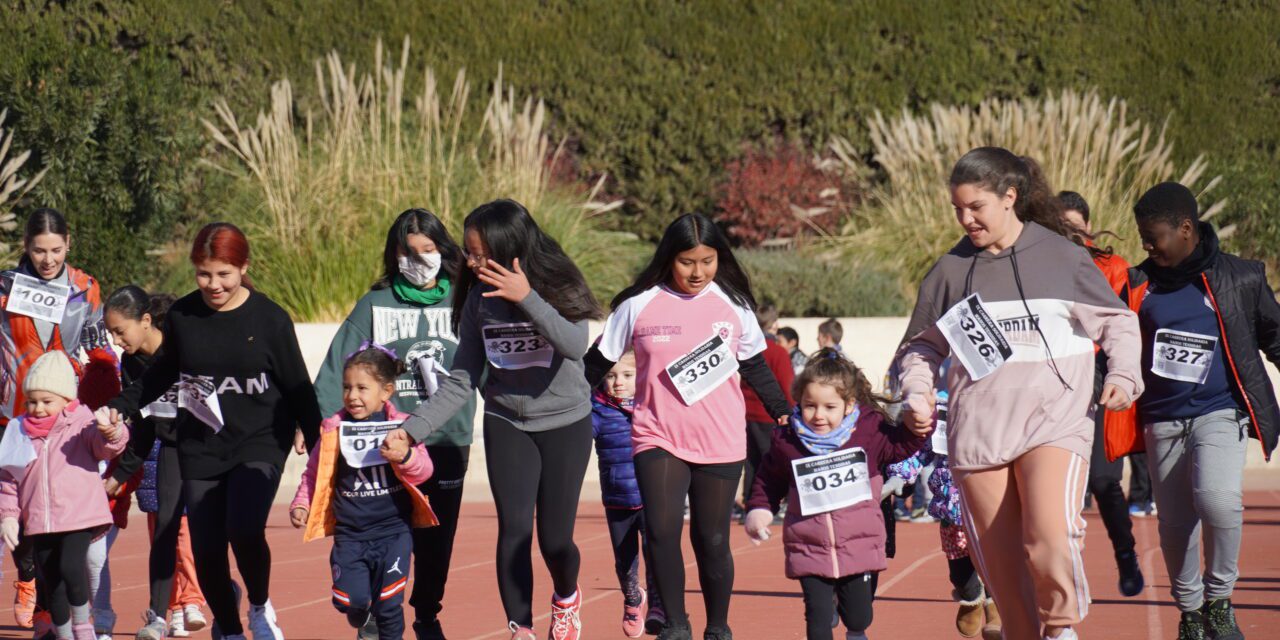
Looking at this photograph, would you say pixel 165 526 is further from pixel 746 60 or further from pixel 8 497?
pixel 746 60

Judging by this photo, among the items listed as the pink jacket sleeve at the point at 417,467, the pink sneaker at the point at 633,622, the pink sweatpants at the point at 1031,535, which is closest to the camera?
the pink sweatpants at the point at 1031,535

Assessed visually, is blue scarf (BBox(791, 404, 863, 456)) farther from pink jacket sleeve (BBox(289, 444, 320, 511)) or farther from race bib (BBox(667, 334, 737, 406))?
pink jacket sleeve (BBox(289, 444, 320, 511))

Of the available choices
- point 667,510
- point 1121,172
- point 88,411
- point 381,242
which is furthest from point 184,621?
point 1121,172

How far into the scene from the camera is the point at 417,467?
625cm

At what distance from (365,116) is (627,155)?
192 inches

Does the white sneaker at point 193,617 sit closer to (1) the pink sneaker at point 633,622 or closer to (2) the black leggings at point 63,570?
(2) the black leggings at point 63,570

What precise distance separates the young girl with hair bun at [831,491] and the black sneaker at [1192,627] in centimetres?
140

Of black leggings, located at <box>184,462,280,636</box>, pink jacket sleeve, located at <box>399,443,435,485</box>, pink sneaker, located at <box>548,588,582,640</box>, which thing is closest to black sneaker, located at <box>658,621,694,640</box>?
pink sneaker, located at <box>548,588,582,640</box>

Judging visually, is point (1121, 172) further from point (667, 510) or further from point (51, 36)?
point (667, 510)

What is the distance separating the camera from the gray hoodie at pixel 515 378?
6.23 meters

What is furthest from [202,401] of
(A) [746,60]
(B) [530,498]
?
(A) [746,60]

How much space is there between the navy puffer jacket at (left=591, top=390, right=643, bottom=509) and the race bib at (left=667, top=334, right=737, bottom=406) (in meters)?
0.90

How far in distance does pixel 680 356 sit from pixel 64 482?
259 cm

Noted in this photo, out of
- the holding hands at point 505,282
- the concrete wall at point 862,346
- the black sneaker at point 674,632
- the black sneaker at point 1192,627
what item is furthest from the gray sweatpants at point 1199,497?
the concrete wall at point 862,346
